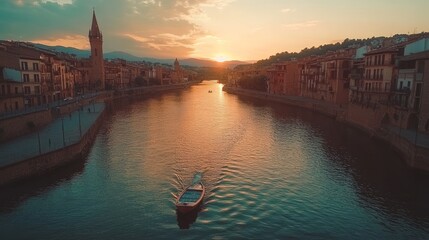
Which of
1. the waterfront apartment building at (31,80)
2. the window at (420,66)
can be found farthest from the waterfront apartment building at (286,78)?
the waterfront apartment building at (31,80)

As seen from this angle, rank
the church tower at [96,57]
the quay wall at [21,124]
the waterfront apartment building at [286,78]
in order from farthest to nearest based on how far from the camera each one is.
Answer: the church tower at [96,57], the waterfront apartment building at [286,78], the quay wall at [21,124]

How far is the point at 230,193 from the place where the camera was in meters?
29.8

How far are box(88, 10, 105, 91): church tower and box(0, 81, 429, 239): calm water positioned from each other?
280ft

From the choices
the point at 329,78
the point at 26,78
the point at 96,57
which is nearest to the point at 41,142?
the point at 26,78

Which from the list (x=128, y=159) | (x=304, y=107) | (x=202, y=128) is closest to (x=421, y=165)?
(x=128, y=159)

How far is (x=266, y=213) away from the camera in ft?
86.4

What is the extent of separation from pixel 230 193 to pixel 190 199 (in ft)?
15.9

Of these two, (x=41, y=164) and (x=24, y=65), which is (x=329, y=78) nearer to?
(x=24, y=65)

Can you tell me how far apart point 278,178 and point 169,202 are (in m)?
12.4

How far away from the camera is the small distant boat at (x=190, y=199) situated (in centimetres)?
2516

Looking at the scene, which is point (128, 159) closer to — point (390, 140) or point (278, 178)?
point (278, 178)

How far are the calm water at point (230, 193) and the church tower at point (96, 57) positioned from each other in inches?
3365

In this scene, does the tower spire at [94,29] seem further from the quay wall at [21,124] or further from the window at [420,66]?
the window at [420,66]

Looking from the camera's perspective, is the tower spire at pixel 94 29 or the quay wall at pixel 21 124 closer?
the quay wall at pixel 21 124
